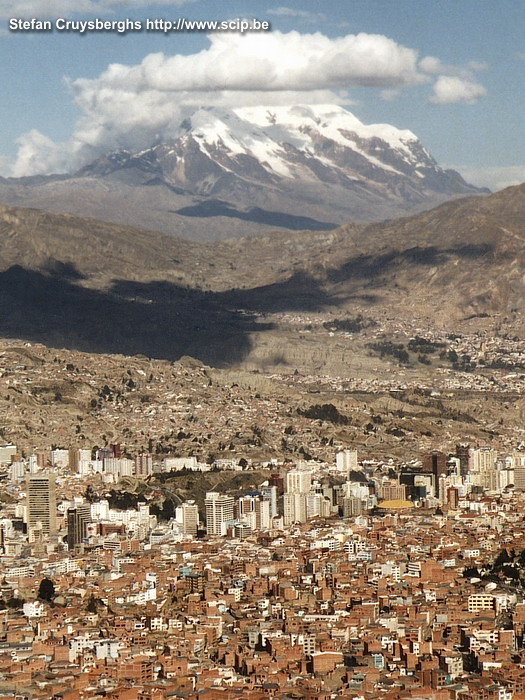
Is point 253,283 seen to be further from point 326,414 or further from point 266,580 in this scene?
point 266,580

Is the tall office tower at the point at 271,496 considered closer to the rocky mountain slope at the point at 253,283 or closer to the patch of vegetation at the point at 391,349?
the rocky mountain slope at the point at 253,283

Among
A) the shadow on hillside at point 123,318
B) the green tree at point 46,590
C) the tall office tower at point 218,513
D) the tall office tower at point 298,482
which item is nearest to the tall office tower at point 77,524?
the tall office tower at point 218,513

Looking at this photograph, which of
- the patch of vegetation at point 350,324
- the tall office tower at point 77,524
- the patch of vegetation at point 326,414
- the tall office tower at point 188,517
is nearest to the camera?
the tall office tower at point 77,524

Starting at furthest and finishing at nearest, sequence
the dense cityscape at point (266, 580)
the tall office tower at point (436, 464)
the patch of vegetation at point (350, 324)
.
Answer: the patch of vegetation at point (350, 324)
the tall office tower at point (436, 464)
the dense cityscape at point (266, 580)

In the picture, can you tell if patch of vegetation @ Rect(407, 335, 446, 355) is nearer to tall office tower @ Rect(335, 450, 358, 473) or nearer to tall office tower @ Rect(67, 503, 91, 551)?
tall office tower @ Rect(335, 450, 358, 473)

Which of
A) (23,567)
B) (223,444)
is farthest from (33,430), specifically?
(23,567)

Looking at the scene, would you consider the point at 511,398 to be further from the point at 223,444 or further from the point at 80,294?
the point at 80,294

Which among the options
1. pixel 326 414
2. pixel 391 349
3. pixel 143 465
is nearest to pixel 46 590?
pixel 143 465
